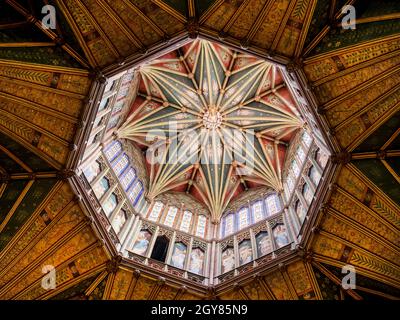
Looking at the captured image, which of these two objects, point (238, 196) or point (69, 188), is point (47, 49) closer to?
point (69, 188)

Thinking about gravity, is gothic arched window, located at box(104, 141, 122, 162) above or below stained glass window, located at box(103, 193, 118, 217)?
above

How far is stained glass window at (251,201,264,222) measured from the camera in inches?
767

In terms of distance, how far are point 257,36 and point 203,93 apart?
1397 centimetres

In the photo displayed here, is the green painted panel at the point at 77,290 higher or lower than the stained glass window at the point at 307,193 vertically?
lower

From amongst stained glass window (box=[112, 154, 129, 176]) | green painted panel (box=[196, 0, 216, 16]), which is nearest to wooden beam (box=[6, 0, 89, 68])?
green painted panel (box=[196, 0, 216, 16])

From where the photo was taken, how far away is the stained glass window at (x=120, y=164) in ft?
62.1

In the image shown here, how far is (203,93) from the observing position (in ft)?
84.7

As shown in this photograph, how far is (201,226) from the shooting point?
20906mm

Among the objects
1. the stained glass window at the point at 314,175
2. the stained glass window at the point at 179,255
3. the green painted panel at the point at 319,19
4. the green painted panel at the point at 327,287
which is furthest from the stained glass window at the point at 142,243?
the green painted panel at the point at 319,19

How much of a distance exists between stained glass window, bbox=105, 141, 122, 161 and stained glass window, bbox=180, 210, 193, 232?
17.9 feet

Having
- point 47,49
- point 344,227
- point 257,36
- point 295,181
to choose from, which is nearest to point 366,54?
point 257,36

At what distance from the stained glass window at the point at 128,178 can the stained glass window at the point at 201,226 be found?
4.70 meters

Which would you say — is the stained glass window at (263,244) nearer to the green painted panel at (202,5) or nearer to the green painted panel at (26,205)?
the green painted panel at (26,205)

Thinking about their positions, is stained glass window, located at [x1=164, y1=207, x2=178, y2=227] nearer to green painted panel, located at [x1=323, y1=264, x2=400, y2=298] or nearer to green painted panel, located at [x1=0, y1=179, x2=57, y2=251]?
green painted panel, located at [x1=0, y1=179, x2=57, y2=251]
